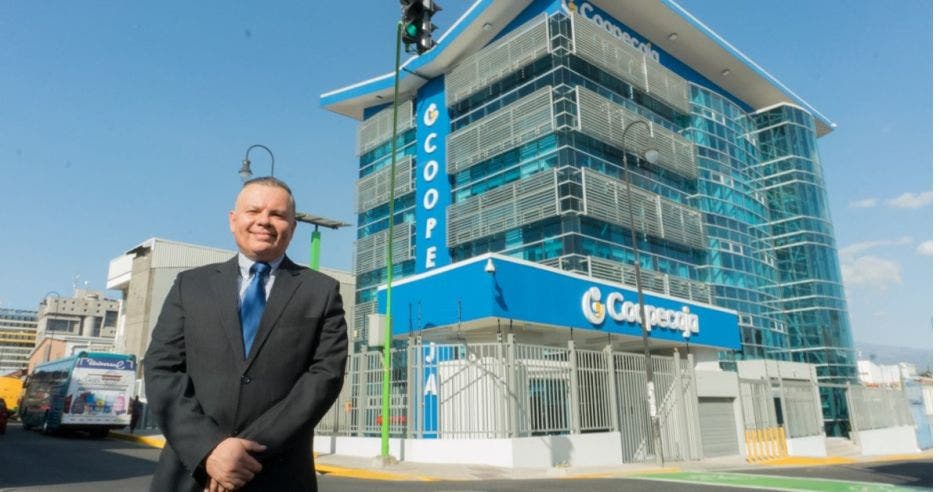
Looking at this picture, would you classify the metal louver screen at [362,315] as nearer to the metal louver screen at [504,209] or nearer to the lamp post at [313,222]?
the metal louver screen at [504,209]

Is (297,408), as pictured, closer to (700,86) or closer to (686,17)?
(686,17)

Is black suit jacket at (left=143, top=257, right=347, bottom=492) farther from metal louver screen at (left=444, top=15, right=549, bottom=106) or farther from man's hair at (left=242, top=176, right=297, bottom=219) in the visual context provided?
metal louver screen at (left=444, top=15, right=549, bottom=106)

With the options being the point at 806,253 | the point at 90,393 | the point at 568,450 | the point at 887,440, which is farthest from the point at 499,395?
the point at 806,253

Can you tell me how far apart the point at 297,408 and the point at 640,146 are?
1328 inches

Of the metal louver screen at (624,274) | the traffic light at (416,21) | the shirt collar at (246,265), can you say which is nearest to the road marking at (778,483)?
the traffic light at (416,21)

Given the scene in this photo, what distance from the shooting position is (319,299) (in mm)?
2410

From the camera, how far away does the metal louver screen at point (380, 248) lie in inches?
1571

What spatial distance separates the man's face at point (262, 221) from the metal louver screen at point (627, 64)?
31977mm

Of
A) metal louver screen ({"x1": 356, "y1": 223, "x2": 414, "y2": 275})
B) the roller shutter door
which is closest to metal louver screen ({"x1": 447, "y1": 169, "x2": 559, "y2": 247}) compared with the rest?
metal louver screen ({"x1": 356, "y1": 223, "x2": 414, "y2": 275})

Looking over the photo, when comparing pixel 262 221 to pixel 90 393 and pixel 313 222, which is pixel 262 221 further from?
pixel 90 393

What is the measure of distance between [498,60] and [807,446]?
24.6 m

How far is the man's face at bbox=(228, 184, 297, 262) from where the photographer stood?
242 cm

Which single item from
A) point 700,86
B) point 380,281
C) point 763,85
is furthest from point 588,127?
point 763,85

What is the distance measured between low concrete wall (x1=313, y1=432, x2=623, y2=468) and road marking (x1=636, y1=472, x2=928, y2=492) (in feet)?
7.59
